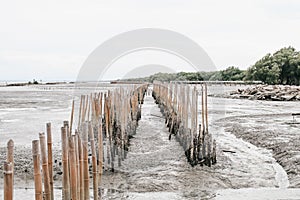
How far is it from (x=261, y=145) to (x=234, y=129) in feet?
13.5

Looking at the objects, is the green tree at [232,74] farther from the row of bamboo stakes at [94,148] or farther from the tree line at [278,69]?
the row of bamboo stakes at [94,148]

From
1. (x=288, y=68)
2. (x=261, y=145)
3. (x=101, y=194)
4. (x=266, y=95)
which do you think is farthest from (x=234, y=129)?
(x=288, y=68)

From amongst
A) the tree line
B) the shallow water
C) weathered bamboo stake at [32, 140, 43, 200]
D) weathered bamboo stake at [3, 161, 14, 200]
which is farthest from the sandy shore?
the tree line

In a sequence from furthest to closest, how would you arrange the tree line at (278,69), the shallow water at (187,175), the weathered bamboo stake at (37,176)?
the tree line at (278,69), the shallow water at (187,175), the weathered bamboo stake at (37,176)

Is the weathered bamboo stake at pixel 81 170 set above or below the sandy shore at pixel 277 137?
above

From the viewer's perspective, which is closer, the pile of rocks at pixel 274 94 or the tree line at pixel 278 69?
the pile of rocks at pixel 274 94

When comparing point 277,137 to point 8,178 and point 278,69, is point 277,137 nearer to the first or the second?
point 8,178

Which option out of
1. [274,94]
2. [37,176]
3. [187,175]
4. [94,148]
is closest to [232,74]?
[274,94]

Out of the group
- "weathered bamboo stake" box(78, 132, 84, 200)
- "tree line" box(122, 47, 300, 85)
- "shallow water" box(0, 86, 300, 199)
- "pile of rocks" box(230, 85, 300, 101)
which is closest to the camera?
"weathered bamboo stake" box(78, 132, 84, 200)

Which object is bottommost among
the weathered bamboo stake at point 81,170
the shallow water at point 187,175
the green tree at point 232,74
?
the shallow water at point 187,175

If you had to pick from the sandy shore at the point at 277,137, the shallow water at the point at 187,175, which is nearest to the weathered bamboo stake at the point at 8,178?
the shallow water at the point at 187,175

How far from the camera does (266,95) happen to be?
45.0 metres

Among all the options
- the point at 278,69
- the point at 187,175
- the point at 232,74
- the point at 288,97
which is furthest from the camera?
the point at 232,74

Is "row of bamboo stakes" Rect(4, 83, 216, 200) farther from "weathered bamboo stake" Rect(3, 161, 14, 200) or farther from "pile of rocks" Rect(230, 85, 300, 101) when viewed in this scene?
"pile of rocks" Rect(230, 85, 300, 101)
